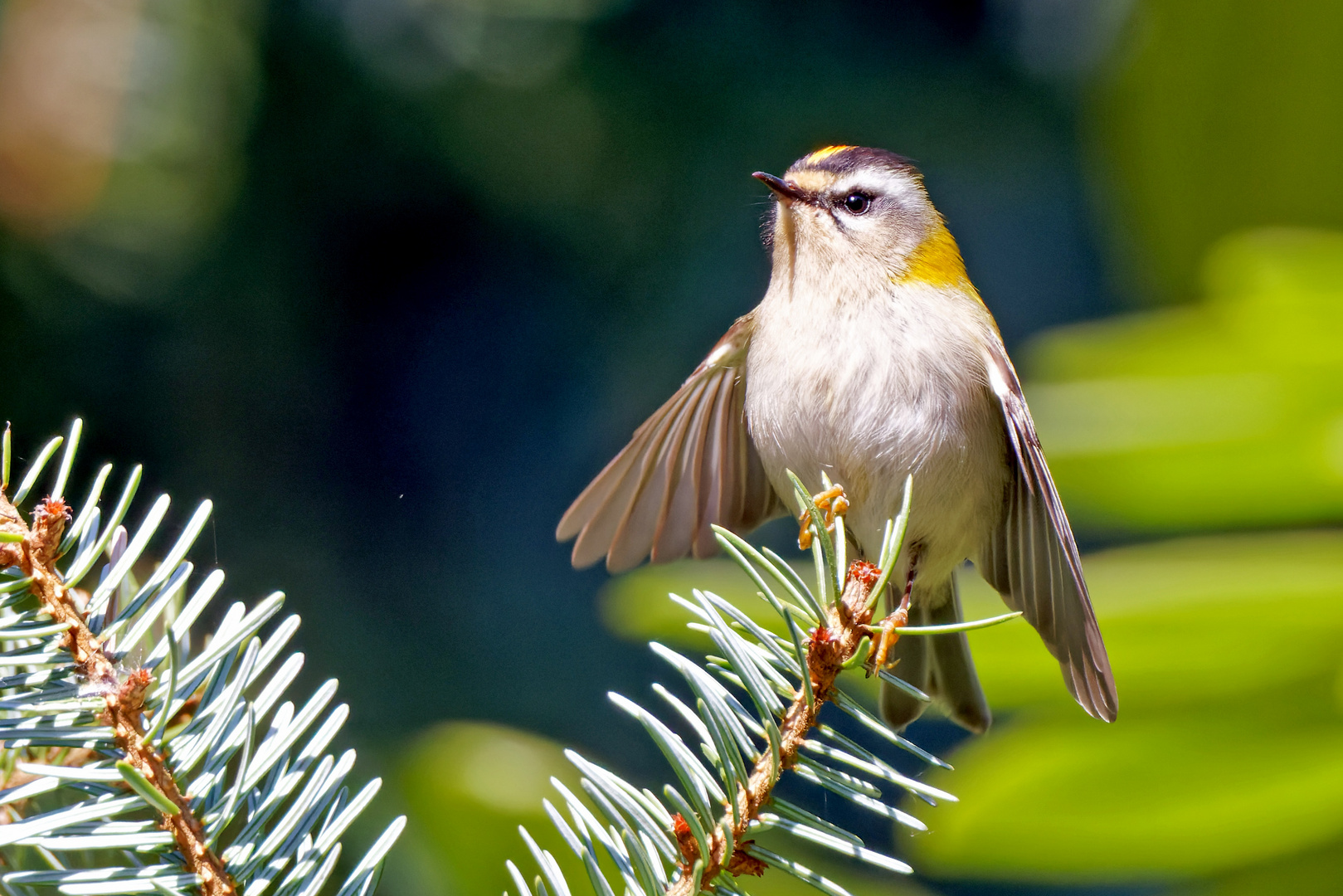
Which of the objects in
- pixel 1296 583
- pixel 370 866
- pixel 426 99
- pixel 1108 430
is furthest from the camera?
pixel 426 99

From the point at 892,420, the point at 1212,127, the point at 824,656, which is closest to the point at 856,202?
the point at 892,420

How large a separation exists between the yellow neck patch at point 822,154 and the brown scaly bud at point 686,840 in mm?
517

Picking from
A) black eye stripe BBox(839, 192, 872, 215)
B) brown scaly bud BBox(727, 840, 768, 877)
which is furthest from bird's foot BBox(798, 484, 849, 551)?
black eye stripe BBox(839, 192, 872, 215)

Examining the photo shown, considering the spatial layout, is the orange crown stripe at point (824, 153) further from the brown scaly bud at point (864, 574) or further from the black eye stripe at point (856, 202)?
the brown scaly bud at point (864, 574)

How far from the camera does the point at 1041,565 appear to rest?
565mm

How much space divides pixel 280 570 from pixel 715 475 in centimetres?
49

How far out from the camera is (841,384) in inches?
22.7

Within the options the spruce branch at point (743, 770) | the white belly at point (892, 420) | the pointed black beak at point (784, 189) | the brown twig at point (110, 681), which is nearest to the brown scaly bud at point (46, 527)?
the brown twig at point (110, 681)

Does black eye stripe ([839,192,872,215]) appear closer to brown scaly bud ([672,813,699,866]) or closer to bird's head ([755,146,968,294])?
bird's head ([755,146,968,294])

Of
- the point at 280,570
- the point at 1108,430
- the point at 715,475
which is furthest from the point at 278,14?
the point at 1108,430

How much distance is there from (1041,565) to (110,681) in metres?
0.46

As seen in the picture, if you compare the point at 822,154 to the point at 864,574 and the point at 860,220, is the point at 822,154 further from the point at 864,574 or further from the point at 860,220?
the point at 864,574

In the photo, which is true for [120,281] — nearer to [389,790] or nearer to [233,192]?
[233,192]

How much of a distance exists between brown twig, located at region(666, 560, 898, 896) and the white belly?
0.78 feet
